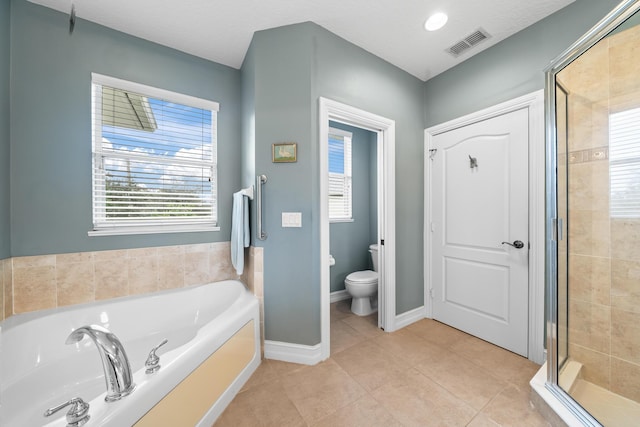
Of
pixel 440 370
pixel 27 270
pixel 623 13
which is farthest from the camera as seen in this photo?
pixel 440 370

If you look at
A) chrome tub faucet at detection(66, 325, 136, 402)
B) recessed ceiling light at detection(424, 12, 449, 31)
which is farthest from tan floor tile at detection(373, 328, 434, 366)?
recessed ceiling light at detection(424, 12, 449, 31)

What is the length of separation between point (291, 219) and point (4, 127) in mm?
1928

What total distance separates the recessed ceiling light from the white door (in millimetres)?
889

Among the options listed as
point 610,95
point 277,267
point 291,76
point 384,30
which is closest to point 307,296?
point 277,267

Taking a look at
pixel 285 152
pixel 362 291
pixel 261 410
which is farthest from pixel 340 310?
pixel 285 152

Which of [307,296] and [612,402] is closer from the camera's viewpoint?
[612,402]

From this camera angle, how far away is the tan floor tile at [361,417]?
131 centimetres

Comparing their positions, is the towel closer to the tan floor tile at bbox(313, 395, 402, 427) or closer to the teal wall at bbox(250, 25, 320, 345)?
the teal wall at bbox(250, 25, 320, 345)

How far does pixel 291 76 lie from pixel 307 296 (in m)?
1.73

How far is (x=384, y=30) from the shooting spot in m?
1.91

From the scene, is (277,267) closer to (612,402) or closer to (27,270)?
(27,270)

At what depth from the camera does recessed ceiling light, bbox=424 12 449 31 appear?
1.76 meters

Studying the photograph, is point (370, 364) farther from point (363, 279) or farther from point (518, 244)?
point (518, 244)

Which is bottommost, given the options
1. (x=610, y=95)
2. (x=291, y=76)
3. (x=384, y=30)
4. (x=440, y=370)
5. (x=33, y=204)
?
(x=440, y=370)
